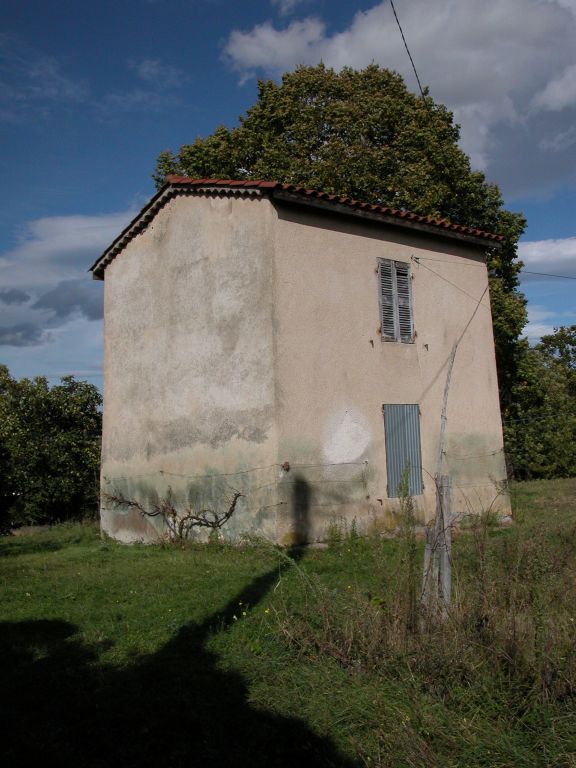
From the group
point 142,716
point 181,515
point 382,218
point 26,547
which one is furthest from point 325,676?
point 26,547

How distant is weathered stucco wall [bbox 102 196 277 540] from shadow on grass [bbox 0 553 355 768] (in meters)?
5.22

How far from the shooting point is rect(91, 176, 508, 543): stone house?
11.0 meters

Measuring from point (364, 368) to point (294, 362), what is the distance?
153cm

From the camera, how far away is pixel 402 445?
480 inches

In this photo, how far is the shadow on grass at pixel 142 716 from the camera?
4066mm

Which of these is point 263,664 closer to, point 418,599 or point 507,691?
point 418,599

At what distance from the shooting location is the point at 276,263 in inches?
437

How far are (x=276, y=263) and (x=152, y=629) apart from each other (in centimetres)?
637

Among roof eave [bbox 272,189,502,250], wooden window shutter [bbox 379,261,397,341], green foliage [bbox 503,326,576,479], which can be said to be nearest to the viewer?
roof eave [bbox 272,189,502,250]

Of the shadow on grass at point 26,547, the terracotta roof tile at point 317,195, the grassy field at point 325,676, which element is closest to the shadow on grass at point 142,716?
the grassy field at point 325,676

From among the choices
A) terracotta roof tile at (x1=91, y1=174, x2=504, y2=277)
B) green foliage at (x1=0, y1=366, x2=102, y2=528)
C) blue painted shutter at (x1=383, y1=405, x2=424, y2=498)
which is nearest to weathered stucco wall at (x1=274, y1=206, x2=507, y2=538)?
blue painted shutter at (x1=383, y1=405, x2=424, y2=498)

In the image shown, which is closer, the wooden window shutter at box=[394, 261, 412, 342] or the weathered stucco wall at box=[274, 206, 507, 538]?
the weathered stucco wall at box=[274, 206, 507, 538]

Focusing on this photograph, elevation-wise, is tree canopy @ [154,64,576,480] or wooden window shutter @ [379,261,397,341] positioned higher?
tree canopy @ [154,64,576,480]

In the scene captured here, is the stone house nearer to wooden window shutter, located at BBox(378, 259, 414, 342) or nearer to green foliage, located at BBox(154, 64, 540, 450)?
wooden window shutter, located at BBox(378, 259, 414, 342)
